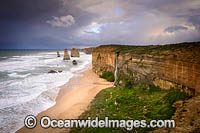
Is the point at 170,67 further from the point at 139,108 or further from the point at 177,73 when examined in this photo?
the point at 139,108

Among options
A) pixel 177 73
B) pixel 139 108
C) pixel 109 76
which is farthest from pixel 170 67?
pixel 109 76

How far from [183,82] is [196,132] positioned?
430 cm

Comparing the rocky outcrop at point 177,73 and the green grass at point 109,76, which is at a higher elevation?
the rocky outcrop at point 177,73

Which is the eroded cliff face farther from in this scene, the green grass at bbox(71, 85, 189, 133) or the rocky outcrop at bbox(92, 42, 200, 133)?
the green grass at bbox(71, 85, 189, 133)

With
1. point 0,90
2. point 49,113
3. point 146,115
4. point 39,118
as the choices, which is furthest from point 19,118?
point 146,115

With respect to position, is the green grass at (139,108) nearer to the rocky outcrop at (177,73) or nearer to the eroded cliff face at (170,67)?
the rocky outcrop at (177,73)

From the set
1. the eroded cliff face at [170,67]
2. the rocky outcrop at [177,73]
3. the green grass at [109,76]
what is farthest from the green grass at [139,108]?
the green grass at [109,76]

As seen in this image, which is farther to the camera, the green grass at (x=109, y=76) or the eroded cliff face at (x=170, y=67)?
the green grass at (x=109, y=76)

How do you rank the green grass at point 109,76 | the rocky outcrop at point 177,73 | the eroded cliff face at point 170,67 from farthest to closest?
the green grass at point 109,76
the eroded cliff face at point 170,67
the rocky outcrop at point 177,73

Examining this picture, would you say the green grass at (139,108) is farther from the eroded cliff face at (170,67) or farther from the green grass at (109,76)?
the green grass at (109,76)

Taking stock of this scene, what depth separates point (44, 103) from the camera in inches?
444

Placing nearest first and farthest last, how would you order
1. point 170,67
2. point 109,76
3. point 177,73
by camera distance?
point 177,73, point 170,67, point 109,76

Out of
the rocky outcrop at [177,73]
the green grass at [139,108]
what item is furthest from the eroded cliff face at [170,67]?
the green grass at [139,108]

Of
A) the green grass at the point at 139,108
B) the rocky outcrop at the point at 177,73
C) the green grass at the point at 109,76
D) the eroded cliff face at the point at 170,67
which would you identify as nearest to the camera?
the rocky outcrop at the point at 177,73
